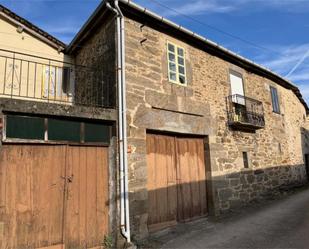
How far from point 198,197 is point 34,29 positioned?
24.0 ft

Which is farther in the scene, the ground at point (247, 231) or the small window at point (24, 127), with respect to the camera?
the ground at point (247, 231)

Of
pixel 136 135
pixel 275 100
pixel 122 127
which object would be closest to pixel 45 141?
pixel 122 127

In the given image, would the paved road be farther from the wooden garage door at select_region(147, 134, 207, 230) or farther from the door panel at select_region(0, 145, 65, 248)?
the door panel at select_region(0, 145, 65, 248)

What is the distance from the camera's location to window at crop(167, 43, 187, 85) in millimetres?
7613

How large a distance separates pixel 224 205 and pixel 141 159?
3.42 m

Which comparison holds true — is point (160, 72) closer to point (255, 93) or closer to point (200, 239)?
point (200, 239)

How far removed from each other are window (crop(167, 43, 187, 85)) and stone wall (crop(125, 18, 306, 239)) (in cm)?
18

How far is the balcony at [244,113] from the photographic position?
29.8 feet

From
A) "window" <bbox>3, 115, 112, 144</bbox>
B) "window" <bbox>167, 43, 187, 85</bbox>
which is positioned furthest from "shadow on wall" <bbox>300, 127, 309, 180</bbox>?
"window" <bbox>3, 115, 112, 144</bbox>

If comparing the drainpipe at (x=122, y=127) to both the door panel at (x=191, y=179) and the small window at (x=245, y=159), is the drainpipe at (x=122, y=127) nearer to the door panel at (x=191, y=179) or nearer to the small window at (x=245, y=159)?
the door panel at (x=191, y=179)

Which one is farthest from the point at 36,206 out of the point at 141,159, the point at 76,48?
the point at 76,48

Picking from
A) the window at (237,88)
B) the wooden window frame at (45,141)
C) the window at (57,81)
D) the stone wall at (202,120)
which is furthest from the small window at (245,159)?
the window at (57,81)

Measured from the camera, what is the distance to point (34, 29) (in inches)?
350

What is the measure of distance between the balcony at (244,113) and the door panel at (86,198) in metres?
4.93
